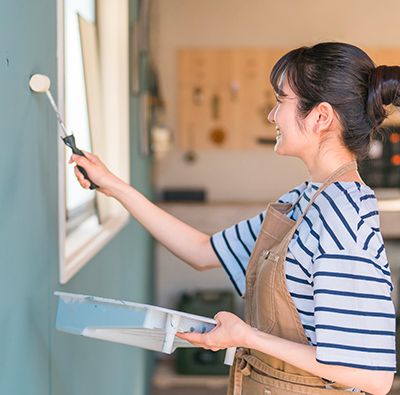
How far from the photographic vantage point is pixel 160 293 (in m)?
5.32

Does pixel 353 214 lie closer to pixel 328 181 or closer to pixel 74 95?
pixel 328 181

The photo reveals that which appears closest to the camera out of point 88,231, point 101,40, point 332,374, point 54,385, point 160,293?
point 332,374

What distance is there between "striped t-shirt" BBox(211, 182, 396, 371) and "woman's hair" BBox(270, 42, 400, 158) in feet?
0.43

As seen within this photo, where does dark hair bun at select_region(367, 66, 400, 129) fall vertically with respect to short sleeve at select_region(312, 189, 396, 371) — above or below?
above

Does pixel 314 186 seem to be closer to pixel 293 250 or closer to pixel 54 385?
pixel 293 250

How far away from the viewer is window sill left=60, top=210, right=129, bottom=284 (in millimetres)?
1931

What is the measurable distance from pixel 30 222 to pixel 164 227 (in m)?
0.43

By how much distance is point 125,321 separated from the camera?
136cm

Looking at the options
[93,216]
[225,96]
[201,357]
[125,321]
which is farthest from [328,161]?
[225,96]

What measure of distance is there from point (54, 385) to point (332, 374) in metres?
0.69

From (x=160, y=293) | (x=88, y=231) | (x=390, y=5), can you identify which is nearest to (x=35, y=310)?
(x=88, y=231)

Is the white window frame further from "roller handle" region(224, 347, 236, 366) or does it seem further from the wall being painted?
the wall being painted

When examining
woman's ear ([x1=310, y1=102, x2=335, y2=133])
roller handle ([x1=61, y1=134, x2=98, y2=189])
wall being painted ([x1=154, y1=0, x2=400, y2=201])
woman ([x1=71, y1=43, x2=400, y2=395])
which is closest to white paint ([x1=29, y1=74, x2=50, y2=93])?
roller handle ([x1=61, y1=134, x2=98, y2=189])

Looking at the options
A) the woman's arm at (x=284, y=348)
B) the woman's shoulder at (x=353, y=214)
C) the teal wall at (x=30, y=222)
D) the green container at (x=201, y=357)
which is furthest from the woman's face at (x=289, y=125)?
the green container at (x=201, y=357)
